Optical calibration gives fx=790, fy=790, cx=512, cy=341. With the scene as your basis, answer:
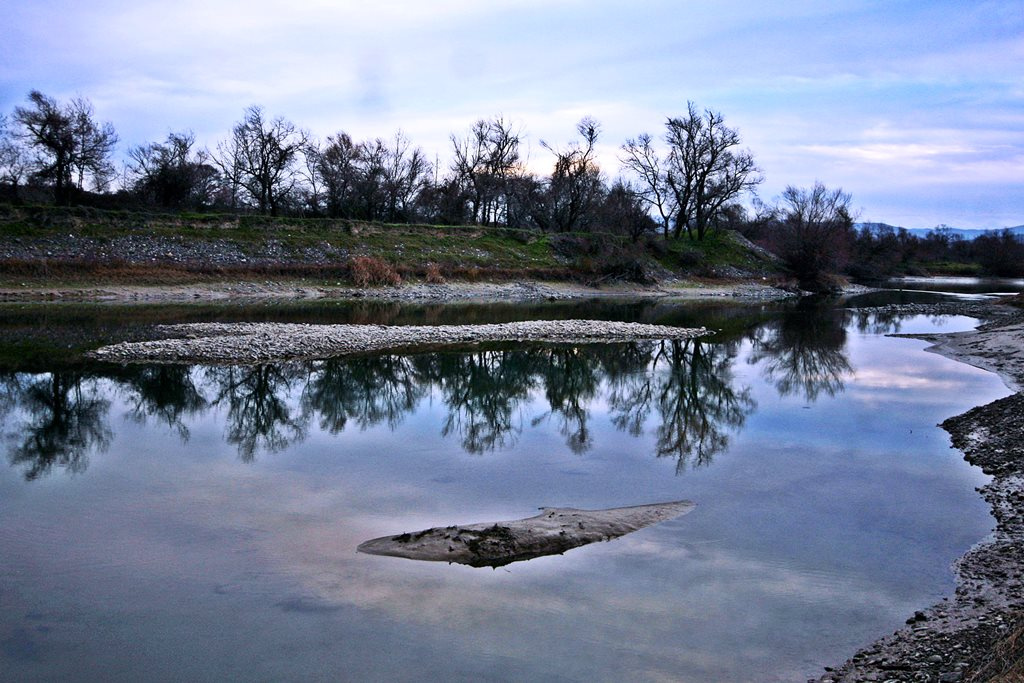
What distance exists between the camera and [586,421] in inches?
561

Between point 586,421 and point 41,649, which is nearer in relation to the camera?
point 41,649

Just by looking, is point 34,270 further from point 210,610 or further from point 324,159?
point 210,610

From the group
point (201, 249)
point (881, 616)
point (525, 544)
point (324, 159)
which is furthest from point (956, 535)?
point (324, 159)

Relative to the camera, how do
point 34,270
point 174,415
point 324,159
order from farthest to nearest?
1. point 324,159
2. point 34,270
3. point 174,415

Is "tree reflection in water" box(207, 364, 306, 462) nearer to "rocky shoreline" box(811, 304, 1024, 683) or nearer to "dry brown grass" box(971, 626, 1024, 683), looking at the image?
"rocky shoreline" box(811, 304, 1024, 683)

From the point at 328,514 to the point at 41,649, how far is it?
3333 millimetres

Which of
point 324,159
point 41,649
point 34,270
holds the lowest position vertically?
point 41,649

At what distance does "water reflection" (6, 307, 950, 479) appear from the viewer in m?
12.5

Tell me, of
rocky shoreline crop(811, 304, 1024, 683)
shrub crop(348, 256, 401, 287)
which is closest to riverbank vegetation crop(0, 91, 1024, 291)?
shrub crop(348, 256, 401, 287)

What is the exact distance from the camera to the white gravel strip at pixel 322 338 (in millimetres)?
18828

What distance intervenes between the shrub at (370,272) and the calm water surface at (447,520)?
24316 millimetres

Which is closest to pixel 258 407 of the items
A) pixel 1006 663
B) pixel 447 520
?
pixel 447 520

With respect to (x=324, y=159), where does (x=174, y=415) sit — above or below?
below

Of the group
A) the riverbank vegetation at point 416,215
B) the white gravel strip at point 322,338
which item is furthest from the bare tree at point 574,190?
the white gravel strip at point 322,338
